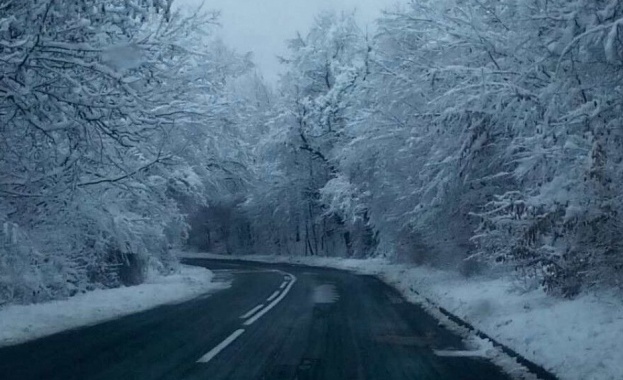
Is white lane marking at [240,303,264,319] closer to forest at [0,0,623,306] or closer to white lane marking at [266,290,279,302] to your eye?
white lane marking at [266,290,279,302]

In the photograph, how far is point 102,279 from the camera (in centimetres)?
2584

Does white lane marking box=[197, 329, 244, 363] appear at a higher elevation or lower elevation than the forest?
lower

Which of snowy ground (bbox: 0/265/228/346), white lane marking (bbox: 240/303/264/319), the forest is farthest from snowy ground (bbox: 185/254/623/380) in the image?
snowy ground (bbox: 0/265/228/346)

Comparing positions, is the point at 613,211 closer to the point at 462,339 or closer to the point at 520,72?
the point at 520,72

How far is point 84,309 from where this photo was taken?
1934 cm

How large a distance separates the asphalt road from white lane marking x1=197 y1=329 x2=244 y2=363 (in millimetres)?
15

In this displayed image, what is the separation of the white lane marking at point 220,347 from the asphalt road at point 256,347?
15mm

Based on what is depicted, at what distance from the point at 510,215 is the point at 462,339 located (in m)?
2.28

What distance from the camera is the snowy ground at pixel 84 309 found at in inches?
603

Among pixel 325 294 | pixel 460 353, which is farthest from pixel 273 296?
pixel 460 353

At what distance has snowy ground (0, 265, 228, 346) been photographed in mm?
15312

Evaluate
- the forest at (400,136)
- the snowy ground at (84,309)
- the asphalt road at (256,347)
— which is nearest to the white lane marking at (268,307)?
the asphalt road at (256,347)

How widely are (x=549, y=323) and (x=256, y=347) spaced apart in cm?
457

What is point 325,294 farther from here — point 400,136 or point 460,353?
point 460,353
